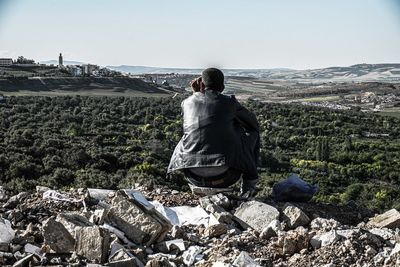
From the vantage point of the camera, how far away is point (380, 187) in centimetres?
2217

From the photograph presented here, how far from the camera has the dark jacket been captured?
555 centimetres

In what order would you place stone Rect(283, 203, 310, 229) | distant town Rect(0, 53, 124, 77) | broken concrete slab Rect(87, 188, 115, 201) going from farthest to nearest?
distant town Rect(0, 53, 124, 77)
broken concrete slab Rect(87, 188, 115, 201)
stone Rect(283, 203, 310, 229)

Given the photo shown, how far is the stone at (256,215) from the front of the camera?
4929mm

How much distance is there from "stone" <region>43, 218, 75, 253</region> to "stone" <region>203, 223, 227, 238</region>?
118 cm

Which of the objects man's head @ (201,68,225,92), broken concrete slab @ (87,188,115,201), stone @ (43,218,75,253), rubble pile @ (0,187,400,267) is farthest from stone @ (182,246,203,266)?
man's head @ (201,68,225,92)

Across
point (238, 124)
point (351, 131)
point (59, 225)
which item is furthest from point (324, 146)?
point (59, 225)

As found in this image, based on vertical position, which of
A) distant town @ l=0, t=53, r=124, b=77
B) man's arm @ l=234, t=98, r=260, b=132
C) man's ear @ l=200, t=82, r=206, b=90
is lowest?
distant town @ l=0, t=53, r=124, b=77

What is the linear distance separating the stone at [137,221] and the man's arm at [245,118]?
1619 mm

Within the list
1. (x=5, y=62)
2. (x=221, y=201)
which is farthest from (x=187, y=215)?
(x=5, y=62)

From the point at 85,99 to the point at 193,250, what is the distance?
3848cm

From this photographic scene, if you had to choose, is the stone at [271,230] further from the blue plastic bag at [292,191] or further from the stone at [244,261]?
the blue plastic bag at [292,191]

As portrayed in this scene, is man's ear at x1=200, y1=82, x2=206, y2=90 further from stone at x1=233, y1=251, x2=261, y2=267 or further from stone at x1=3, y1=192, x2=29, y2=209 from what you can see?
stone at x1=233, y1=251, x2=261, y2=267

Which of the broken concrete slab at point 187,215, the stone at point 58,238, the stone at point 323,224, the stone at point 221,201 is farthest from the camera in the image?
the stone at point 221,201

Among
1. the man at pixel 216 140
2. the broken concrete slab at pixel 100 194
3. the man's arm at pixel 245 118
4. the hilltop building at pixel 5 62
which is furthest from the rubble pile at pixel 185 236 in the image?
the hilltop building at pixel 5 62
